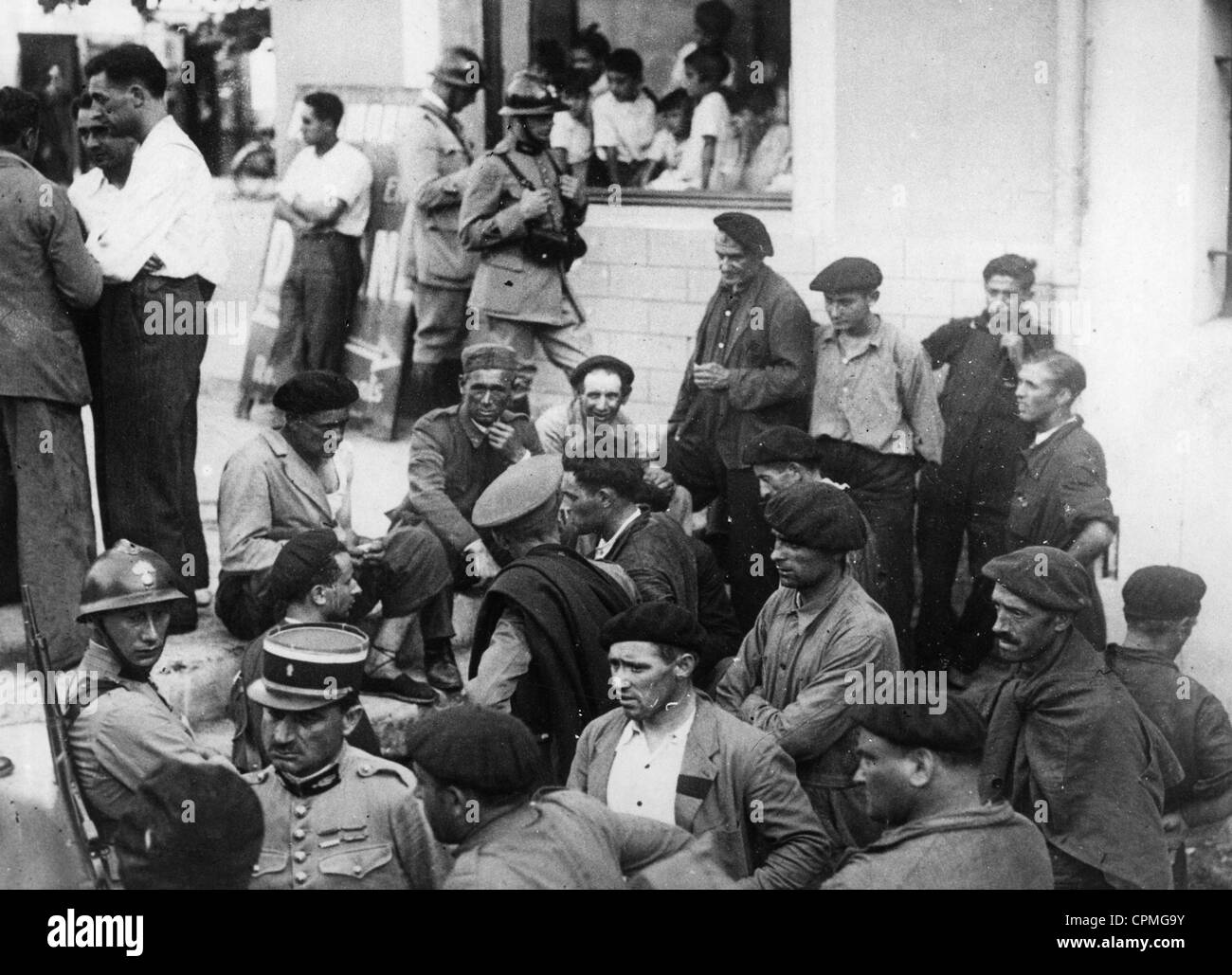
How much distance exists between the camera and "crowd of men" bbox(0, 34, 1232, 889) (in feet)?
15.9

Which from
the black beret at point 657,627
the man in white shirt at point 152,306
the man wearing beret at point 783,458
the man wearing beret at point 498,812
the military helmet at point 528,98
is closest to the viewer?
the man wearing beret at point 498,812

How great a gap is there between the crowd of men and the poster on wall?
0.13 m

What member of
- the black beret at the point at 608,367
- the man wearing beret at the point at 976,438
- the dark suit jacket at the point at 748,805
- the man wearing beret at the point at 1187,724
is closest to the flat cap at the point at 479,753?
the dark suit jacket at the point at 748,805

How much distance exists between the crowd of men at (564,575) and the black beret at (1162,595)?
0.6 inches

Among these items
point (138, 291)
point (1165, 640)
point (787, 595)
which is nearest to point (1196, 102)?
point (1165, 640)

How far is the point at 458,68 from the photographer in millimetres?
8359

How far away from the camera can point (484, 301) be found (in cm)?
806

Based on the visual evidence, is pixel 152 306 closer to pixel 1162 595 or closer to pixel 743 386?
pixel 743 386

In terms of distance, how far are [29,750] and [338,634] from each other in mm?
1514

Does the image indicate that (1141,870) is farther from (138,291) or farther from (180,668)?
(138,291)

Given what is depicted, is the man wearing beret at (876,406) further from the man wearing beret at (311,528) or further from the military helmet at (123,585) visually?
the military helmet at (123,585)

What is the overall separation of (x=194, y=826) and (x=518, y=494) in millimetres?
2100

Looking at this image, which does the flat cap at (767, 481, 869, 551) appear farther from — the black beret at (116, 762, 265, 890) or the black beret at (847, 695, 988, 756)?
the black beret at (116, 762, 265, 890)

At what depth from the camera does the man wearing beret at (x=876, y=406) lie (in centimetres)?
724
